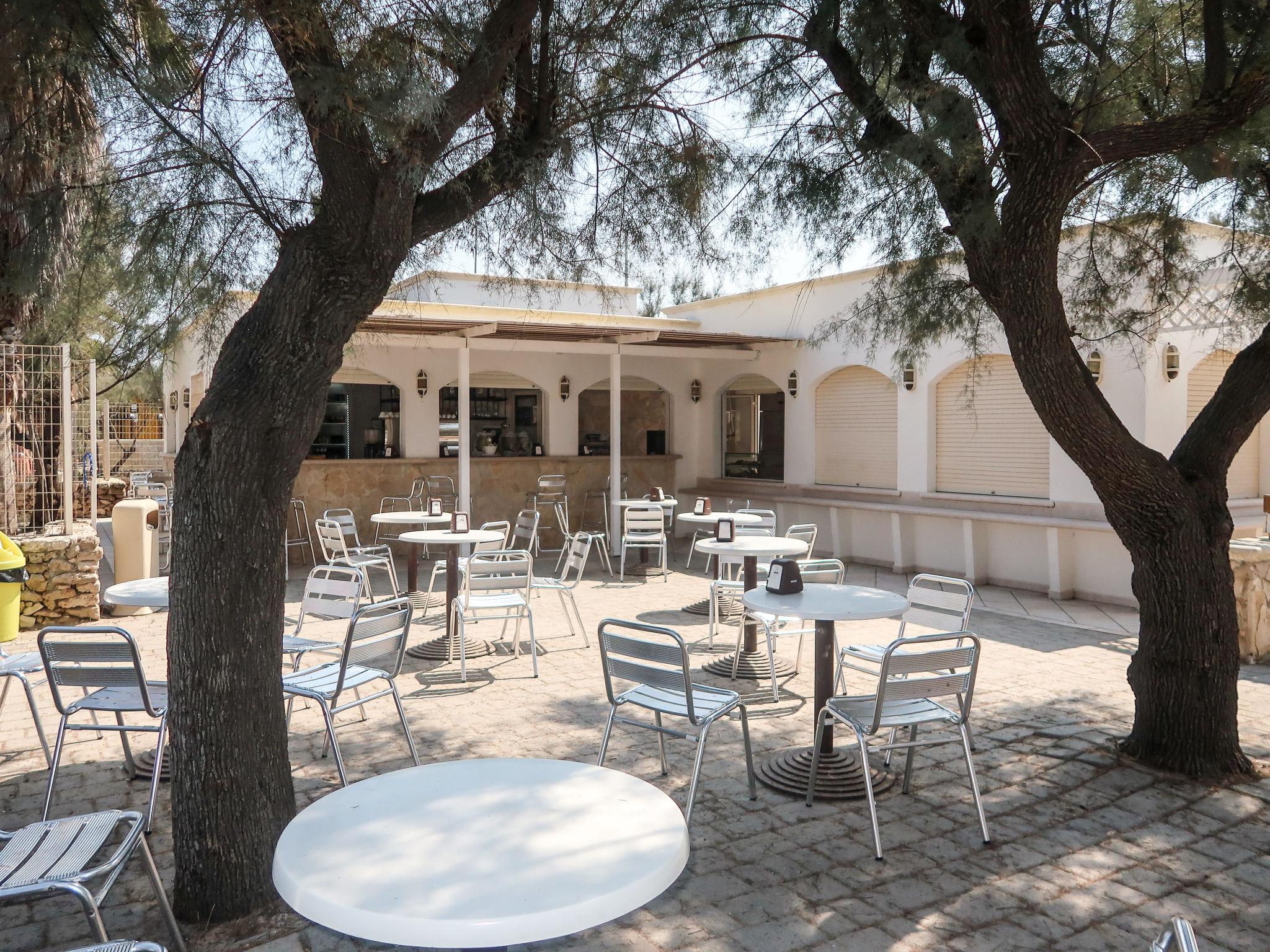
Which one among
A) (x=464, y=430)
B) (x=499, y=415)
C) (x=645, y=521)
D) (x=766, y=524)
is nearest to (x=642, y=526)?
(x=645, y=521)

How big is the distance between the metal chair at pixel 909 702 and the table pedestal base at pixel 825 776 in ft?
0.49

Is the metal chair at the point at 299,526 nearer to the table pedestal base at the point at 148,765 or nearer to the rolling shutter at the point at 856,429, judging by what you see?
the rolling shutter at the point at 856,429

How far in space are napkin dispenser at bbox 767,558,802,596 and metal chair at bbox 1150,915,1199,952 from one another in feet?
8.55

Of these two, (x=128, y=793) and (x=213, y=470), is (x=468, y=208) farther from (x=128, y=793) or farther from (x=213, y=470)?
(x=128, y=793)

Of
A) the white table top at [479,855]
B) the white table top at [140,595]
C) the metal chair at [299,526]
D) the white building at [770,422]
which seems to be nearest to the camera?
the white table top at [479,855]

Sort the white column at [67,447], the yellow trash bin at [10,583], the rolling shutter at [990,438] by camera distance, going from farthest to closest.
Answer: the rolling shutter at [990,438] → the white column at [67,447] → the yellow trash bin at [10,583]

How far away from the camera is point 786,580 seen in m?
4.15

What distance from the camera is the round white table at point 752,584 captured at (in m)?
5.64

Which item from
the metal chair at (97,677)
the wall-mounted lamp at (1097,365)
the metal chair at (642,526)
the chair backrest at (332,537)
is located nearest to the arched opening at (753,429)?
the metal chair at (642,526)

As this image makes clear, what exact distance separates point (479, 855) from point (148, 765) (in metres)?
2.85

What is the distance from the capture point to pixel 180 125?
3.08 m

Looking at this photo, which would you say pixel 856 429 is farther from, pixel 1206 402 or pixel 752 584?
pixel 752 584

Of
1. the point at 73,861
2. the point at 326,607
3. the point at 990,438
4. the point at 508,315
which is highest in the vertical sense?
the point at 508,315

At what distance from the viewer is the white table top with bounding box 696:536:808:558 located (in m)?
6.03
